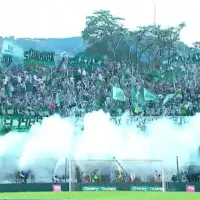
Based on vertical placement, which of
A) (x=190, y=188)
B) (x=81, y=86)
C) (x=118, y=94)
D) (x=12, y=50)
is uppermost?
(x=12, y=50)

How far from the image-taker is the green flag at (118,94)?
28859 millimetres

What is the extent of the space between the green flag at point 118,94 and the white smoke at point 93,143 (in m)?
1.02

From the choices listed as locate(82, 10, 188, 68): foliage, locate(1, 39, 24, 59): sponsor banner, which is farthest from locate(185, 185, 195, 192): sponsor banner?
locate(1, 39, 24, 59): sponsor banner

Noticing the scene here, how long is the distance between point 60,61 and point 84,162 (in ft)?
18.3

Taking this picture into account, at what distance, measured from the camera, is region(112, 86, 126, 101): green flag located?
28.9 m

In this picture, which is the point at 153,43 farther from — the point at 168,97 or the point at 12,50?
the point at 12,50

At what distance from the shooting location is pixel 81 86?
29.3m

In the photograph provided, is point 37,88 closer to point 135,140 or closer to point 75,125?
point 75,125

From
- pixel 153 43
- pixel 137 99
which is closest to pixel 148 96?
pixel 137 99

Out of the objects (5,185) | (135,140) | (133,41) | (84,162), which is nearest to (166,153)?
(135,140)

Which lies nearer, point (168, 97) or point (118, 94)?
point (168, 97)

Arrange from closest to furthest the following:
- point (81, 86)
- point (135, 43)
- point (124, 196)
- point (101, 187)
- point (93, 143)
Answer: point (124, 196), point (101, 187), point (93, 143), point (81, 86), point (135, 43)

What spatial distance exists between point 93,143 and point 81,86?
10.1 ft

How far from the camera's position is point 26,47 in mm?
29578
